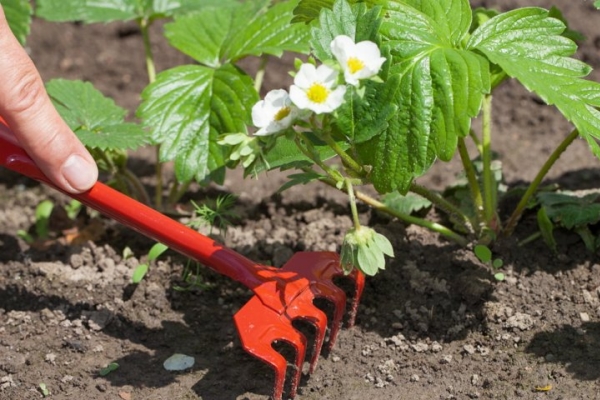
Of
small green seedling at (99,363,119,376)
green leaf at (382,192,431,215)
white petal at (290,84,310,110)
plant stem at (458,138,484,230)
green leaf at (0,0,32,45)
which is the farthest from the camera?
green leaf at (0,0,32,45)

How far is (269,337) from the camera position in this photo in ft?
6.70

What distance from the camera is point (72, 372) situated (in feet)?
7.20

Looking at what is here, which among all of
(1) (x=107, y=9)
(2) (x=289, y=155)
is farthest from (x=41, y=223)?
(2) (x=289, y=155)

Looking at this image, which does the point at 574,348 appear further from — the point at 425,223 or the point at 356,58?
the point at 356,58

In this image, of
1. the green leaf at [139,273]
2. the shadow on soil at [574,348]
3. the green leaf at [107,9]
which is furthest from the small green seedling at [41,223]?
the shadow on soil at [574,348]

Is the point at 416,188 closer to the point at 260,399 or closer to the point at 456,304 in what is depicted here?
the point at 456,304

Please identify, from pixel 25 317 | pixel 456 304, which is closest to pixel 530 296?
pixel 456 304

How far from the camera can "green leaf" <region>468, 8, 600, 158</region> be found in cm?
196

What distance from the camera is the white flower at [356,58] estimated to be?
175 centimetres

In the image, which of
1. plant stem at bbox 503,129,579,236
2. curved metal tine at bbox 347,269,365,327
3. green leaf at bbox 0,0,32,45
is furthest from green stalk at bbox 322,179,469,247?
green leaf at bbox 0,0,32,45

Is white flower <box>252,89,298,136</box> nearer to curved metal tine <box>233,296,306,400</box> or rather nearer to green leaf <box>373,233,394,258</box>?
green leaf <box>373,233,394,258</box>

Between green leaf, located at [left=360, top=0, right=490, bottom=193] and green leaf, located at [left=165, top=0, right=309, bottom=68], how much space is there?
1.50 ft

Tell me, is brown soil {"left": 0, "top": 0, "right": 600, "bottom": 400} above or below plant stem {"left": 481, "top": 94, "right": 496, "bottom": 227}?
below

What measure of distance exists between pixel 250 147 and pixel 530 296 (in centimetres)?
88
